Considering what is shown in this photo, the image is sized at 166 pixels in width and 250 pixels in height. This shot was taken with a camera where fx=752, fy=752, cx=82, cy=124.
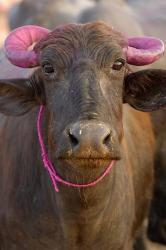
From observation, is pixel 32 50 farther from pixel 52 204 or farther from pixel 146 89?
pixel 52 204

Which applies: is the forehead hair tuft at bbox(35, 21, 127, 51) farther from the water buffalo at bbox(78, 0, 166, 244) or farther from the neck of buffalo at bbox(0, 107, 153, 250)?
the water buffalo at bbox(78, 0, 166, 244)

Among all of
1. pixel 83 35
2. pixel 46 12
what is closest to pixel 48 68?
pixel 83 35

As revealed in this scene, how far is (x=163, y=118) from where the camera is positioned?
647 cm

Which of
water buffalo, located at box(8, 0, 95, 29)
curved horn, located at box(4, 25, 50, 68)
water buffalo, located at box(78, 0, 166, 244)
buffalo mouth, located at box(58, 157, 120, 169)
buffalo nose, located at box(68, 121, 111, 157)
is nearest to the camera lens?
buffalo nose, located at box(68, 121, 111, 157)

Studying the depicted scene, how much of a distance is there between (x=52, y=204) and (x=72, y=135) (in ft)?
3.33

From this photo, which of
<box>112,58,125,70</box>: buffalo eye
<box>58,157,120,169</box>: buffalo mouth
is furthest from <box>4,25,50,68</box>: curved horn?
<box>58,157,120,169</box>: buffalo mouth

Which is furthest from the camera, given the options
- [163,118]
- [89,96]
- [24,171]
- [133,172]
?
[163,118]

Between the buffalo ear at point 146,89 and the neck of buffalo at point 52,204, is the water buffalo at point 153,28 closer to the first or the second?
the neck of buffalo at point 52,204

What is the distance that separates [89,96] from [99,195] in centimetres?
79


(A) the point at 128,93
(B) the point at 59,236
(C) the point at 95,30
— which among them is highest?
(C) the point at 95,30

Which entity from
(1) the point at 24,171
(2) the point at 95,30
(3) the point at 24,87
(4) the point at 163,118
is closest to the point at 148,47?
(2) the point at 95,30

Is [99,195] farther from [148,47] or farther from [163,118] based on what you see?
[163,118]

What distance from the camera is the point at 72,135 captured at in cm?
393

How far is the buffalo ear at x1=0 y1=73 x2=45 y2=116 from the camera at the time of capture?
466 cm
